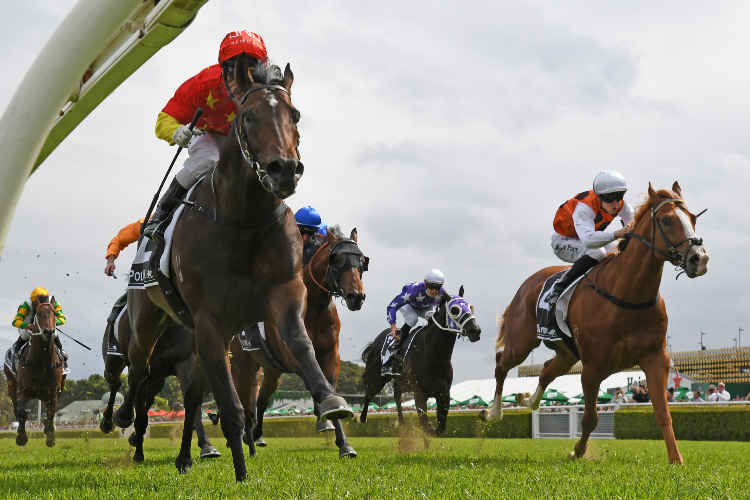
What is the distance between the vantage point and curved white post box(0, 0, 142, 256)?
5.69 ft

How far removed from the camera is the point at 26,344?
47.1ft

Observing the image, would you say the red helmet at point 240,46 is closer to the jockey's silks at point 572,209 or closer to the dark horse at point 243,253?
the dark horse at point 243,253

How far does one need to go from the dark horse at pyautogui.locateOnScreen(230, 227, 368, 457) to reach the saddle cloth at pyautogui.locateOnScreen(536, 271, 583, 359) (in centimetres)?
217

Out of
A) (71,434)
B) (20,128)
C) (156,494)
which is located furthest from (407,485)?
Answer: (71,434)

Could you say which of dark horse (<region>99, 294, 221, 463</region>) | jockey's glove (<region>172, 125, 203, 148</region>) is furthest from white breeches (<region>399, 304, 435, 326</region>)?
jockey's glove (<region>172, 125, 203, 148</region>)

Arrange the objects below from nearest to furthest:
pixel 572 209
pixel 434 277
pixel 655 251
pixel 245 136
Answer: pixel 245 136 < pixel 655 251 < pixel 572 209 < pixel 434 277

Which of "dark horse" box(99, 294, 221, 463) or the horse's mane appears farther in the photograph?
"dark horse" box(99, 294, 221, 463)

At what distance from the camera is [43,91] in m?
1.75

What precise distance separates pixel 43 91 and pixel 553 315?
23.5 ft

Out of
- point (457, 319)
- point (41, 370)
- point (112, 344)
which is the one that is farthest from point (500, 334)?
point (41, 370)

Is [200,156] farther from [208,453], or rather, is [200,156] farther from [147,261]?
[208,453]

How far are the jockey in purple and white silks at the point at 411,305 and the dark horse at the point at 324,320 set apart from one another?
430 cm

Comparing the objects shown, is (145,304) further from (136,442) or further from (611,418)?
(611,418)

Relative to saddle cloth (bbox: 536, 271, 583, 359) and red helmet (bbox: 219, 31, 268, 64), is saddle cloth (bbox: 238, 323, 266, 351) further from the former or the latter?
red helmet (bbox: 219, 31, 268, 64)
